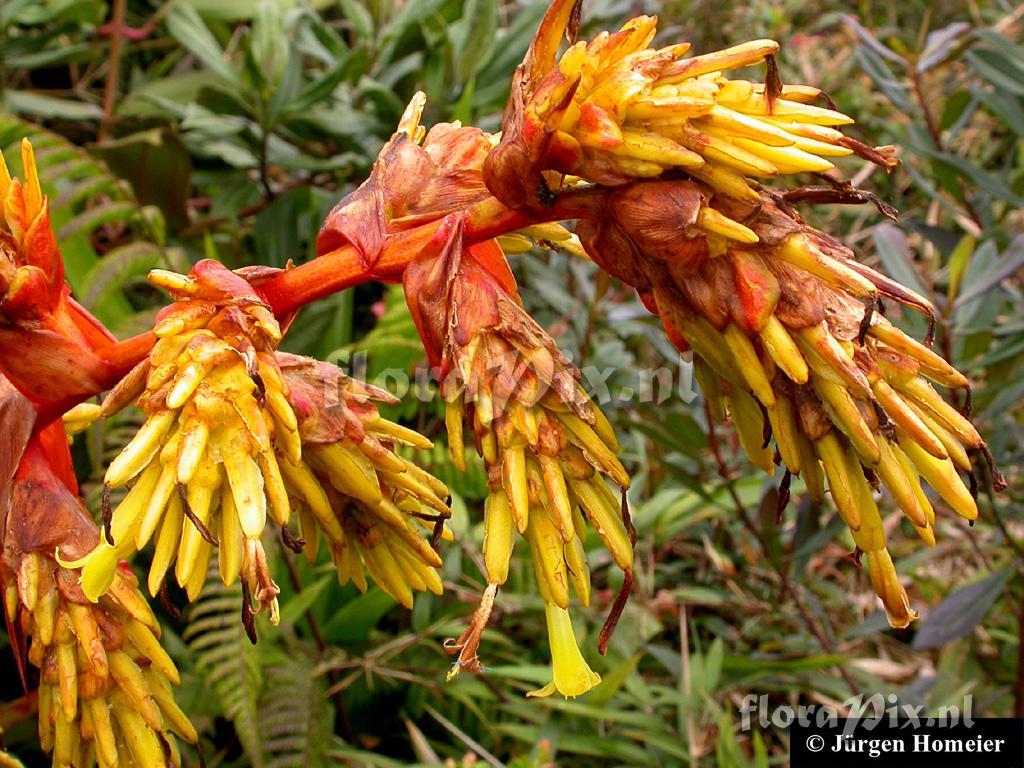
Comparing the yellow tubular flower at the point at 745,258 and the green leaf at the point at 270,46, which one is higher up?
the yellow tubular flower at the point at 745,258

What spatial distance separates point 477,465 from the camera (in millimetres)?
1696

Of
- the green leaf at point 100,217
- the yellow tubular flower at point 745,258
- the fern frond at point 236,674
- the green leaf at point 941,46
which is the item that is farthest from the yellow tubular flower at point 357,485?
the green leaf at point 941,46

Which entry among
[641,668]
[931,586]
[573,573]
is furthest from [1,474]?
[931,586]

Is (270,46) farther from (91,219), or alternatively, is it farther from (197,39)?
(91,219)

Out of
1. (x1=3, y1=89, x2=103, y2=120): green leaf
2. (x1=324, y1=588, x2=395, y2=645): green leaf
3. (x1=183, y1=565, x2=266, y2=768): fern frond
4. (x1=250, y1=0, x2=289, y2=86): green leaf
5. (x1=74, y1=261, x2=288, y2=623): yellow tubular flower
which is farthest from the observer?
(x1=3, y1=89, x2=103, y2=120): green leaf

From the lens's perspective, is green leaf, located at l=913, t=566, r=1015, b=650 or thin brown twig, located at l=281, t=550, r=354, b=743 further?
thin brown twig, located at l=281, t=550, r=354, b=743

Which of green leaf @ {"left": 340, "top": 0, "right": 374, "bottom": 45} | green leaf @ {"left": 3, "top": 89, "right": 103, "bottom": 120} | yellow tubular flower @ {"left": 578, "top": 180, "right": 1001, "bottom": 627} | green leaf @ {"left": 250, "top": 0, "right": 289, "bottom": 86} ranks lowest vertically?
green leaf @ {"left": 3, "top": 89, "right": 103, "bottom": 120}

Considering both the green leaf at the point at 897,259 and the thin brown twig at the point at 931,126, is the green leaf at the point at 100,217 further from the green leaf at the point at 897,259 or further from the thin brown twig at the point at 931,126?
the thin brown twig at the point at 931,126

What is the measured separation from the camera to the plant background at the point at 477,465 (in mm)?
1413

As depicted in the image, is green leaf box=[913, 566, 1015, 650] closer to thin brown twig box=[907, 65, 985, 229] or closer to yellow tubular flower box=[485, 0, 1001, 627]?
thin brown twig box=[907, 65, 985, 229]

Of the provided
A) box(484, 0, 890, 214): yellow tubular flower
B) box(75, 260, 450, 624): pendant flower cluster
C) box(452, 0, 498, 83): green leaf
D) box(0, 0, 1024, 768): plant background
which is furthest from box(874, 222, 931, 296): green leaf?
box(75, 260, 450, 624): pendant flower cluster

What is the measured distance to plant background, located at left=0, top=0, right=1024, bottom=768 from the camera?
1.41 m

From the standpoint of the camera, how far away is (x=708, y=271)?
516 millimetres

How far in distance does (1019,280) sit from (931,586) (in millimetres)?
716
